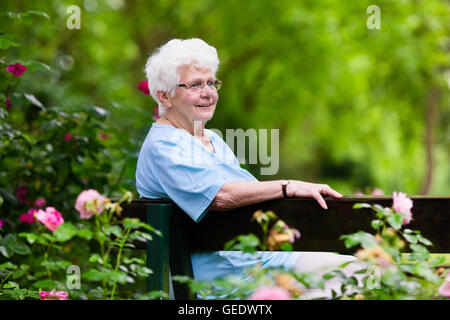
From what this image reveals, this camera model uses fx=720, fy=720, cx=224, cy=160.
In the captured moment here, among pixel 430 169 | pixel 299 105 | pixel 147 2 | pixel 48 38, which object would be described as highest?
pixel 147 2

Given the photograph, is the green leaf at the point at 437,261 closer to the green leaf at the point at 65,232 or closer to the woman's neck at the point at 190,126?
the green leaf at the point at 65,232

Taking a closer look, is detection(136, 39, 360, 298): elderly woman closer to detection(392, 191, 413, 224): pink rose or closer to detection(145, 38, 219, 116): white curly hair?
detection(145, 38, 219, 116): white curly hair

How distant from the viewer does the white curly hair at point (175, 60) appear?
3.12 meters

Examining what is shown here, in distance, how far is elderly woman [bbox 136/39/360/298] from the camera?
8.52ft

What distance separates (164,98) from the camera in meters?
3.24

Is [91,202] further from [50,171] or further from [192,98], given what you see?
[50,171]

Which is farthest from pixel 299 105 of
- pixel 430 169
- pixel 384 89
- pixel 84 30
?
pixel 84 30

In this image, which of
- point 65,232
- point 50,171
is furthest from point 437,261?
point 50,171

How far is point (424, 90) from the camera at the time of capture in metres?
15.3

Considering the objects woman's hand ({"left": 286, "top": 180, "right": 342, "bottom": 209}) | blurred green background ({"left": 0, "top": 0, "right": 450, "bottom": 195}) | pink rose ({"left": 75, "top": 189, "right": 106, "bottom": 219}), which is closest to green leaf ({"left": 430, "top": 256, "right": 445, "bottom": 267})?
woman's hand ({"left": 286, "top": 180, "right": 342, "bottom": 209})

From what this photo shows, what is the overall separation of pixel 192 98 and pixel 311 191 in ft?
3.11

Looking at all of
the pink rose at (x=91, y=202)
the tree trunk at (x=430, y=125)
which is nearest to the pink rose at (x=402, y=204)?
the pink rose at (x=91, y=202)
